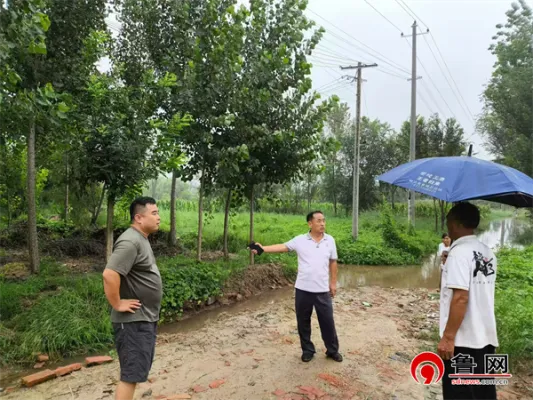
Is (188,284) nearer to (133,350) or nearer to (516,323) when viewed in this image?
(133,350)

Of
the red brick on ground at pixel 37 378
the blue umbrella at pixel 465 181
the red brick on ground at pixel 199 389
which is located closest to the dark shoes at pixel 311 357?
the red brick on ground at pixel 199 389

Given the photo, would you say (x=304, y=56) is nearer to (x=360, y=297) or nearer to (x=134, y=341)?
(x=360, y=297)

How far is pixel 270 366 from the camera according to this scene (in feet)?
15.3

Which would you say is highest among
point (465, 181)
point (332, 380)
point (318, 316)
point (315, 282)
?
point (465, 181)

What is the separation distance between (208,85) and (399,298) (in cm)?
647

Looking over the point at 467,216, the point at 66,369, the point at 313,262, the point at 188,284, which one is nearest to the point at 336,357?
the point at 313,262

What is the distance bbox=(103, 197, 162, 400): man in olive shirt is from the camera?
9.71 feet

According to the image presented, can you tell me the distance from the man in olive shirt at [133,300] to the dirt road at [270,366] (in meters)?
1.02

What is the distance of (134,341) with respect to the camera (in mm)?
3068

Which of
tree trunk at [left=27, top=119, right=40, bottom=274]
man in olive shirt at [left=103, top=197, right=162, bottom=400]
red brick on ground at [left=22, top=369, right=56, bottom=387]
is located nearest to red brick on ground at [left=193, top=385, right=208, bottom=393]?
man in olive shirt at [left=103, top=197, right=162, bottom=400]

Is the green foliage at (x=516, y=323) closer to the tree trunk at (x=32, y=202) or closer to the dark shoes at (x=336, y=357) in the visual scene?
the dark shoes at (x=336, y=357)

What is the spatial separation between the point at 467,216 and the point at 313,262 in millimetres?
1962

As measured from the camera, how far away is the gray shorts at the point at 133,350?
9.93 feet

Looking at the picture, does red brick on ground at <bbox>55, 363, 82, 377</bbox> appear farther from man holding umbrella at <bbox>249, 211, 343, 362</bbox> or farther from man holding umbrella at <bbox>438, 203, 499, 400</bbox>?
man holding umbrella at <bbox>438, 203, 499, 400</bbox>
